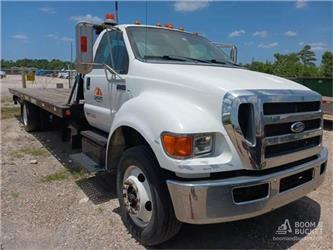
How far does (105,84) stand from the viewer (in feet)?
15.1

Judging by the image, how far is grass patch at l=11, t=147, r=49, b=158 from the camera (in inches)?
269

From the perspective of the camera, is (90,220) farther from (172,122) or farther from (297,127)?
(297,127)

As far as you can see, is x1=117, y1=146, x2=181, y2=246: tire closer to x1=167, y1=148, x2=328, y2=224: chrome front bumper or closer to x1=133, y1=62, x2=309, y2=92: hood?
x1=167, y1=148, x2=328, y2=224: chrome front bumper

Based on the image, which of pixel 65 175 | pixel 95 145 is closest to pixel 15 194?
pixel 65 175

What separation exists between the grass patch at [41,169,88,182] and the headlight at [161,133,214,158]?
296 cm

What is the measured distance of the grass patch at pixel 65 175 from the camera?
213 inches

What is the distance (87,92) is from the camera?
521 cm

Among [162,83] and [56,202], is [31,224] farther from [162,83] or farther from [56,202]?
[162,83]

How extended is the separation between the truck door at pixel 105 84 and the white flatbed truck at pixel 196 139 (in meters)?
0.04

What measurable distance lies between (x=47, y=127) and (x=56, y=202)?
196 inches

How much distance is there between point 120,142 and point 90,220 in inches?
37.8

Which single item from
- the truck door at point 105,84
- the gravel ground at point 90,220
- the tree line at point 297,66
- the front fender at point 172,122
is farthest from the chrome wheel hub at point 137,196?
the tree line at point 297,66

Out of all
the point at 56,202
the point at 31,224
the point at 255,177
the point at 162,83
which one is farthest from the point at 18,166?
the point at 255,177

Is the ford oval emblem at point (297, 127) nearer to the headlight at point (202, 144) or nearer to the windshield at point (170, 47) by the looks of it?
the headlight at point (202, 144)
